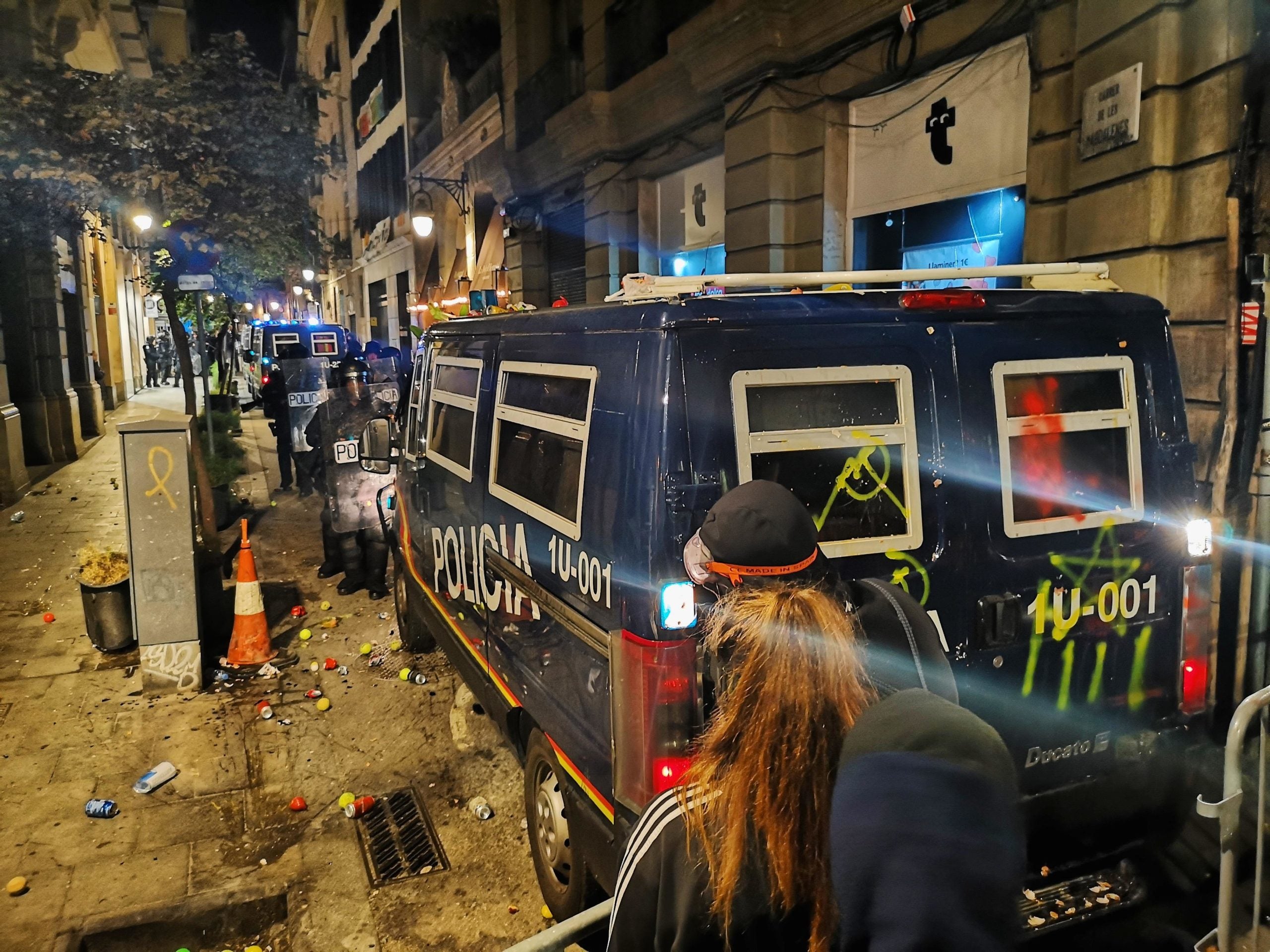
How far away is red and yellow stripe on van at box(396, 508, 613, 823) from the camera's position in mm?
3184

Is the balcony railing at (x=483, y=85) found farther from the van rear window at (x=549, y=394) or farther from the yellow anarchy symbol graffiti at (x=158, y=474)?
the van rear window at (x=549, y=394)

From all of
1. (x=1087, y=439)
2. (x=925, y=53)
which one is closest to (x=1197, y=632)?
(x=1087, y=439)

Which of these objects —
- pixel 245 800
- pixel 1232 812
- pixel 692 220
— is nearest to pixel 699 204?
pixel 692 220

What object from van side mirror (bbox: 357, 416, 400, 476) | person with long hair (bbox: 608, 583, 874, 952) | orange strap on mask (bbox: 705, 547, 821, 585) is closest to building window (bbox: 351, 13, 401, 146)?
van side mirror (bbox: 357, 416, 400, 476)

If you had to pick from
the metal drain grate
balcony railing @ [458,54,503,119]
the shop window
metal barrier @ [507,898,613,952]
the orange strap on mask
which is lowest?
the metal drain grate

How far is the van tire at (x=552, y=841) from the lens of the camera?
3.55 metres

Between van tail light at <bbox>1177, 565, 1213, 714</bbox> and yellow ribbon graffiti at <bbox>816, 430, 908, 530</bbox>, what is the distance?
128 centimetres

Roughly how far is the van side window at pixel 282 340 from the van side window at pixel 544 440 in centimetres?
1814

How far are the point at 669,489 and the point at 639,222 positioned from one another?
1204 centimetres

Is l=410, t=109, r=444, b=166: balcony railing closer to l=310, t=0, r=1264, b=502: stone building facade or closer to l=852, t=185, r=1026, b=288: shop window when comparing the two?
l=310, t=0, r=1264, b=502: stone building facade

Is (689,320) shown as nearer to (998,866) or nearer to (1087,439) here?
(1087,439)

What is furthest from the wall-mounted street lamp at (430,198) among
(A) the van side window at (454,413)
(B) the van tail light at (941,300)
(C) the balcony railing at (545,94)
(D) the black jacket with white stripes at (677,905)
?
(D) the black jacket with white stripes at (677,905)

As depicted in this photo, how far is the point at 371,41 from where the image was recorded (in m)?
33.3

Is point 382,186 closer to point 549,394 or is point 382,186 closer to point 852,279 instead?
point 549,394
